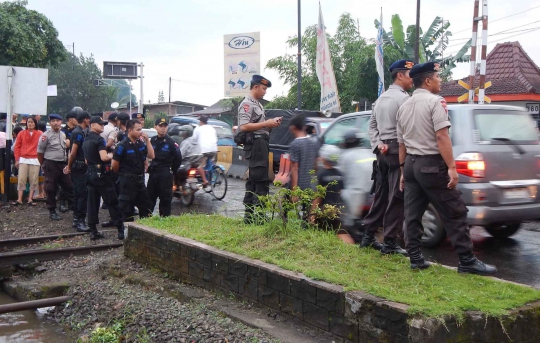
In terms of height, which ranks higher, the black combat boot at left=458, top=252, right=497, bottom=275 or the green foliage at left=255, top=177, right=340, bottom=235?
the green foliage at left=255, top=177, right=340, bottom=235

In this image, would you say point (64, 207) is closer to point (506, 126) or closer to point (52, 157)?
point (52, 157)

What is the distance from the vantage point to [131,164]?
812 centimetres

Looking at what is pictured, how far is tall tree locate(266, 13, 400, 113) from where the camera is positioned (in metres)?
28.0

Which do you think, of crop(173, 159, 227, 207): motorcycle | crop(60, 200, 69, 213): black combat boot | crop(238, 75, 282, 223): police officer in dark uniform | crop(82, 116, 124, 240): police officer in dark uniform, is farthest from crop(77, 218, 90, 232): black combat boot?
crop(238, 75, 282, 223): police officer in dark uniform

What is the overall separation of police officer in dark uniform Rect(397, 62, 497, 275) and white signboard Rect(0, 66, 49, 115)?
8600mm

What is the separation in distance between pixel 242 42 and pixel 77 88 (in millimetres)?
43785

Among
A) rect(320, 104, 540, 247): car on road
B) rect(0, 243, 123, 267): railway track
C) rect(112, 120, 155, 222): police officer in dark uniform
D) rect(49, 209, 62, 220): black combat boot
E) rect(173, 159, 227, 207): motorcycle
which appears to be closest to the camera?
rect(320, 104, 540, 247): car on road

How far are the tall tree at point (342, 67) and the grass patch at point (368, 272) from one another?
22654 mm

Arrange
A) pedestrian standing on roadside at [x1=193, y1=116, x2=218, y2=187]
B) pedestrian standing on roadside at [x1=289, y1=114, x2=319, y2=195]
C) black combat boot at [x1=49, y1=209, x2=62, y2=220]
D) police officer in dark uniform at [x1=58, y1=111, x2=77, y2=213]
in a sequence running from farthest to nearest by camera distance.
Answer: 1. pedestrian standing on roadside at [x1=193, y1=116, x2=218, y2=187]
2. police officer in dark uniform at [x1=58, y1=111, x2=77, y2=213]
3. black combat boot at [x1=49, y1=209, x2=62, y2=220]
4. pedestrian standing on roadside at [x1=289, y1=114, x2=319, y2=195]

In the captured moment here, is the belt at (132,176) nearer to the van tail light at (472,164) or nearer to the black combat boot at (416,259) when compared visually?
the van tail light at (472,164)

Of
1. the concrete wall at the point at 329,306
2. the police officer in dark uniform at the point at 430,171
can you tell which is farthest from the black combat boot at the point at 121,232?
the police officer in dark uniform at the point at 430,171

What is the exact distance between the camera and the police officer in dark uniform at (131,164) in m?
8.08

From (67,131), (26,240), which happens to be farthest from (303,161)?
(67,131)

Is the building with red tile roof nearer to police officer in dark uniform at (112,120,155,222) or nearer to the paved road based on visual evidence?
the paved road
